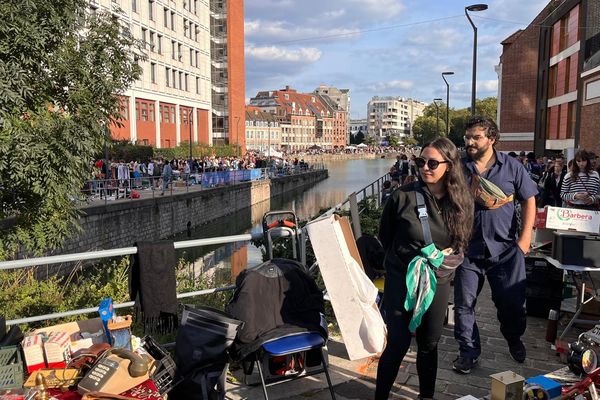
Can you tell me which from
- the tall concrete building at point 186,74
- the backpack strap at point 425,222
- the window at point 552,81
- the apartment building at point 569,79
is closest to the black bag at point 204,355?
the backpack strap at point 425,222

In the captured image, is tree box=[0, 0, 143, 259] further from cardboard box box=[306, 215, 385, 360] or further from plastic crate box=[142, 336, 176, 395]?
cardboard box box=[306, 215, 385, 360]

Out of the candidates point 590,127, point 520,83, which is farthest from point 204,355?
point 520,83

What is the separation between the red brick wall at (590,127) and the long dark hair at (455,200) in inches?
833

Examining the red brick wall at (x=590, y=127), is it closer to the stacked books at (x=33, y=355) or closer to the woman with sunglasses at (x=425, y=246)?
the woman with sunglasses at (x=425, y=246)

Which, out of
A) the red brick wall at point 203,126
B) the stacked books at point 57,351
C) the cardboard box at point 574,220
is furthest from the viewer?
the red brick wall at point 203,126

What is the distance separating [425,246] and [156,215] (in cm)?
2358

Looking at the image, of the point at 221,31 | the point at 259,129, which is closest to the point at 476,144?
the point at 221,31

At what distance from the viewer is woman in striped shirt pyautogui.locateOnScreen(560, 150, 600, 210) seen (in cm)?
676

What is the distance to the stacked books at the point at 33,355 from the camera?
3170 millimetres

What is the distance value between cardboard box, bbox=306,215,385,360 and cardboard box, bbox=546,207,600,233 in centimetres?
233

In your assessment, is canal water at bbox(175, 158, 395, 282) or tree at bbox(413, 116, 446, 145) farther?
tree at bbox(413, 116, 446, 145)

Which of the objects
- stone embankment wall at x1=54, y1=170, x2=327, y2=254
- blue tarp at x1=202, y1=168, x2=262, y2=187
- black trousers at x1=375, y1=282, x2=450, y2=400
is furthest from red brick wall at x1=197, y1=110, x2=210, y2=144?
black trousers at x1=375, y1=282, x2=450, y2=400

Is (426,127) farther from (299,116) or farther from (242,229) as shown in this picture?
(242,229)

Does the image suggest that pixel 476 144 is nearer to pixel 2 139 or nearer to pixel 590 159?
pixel 590 159
